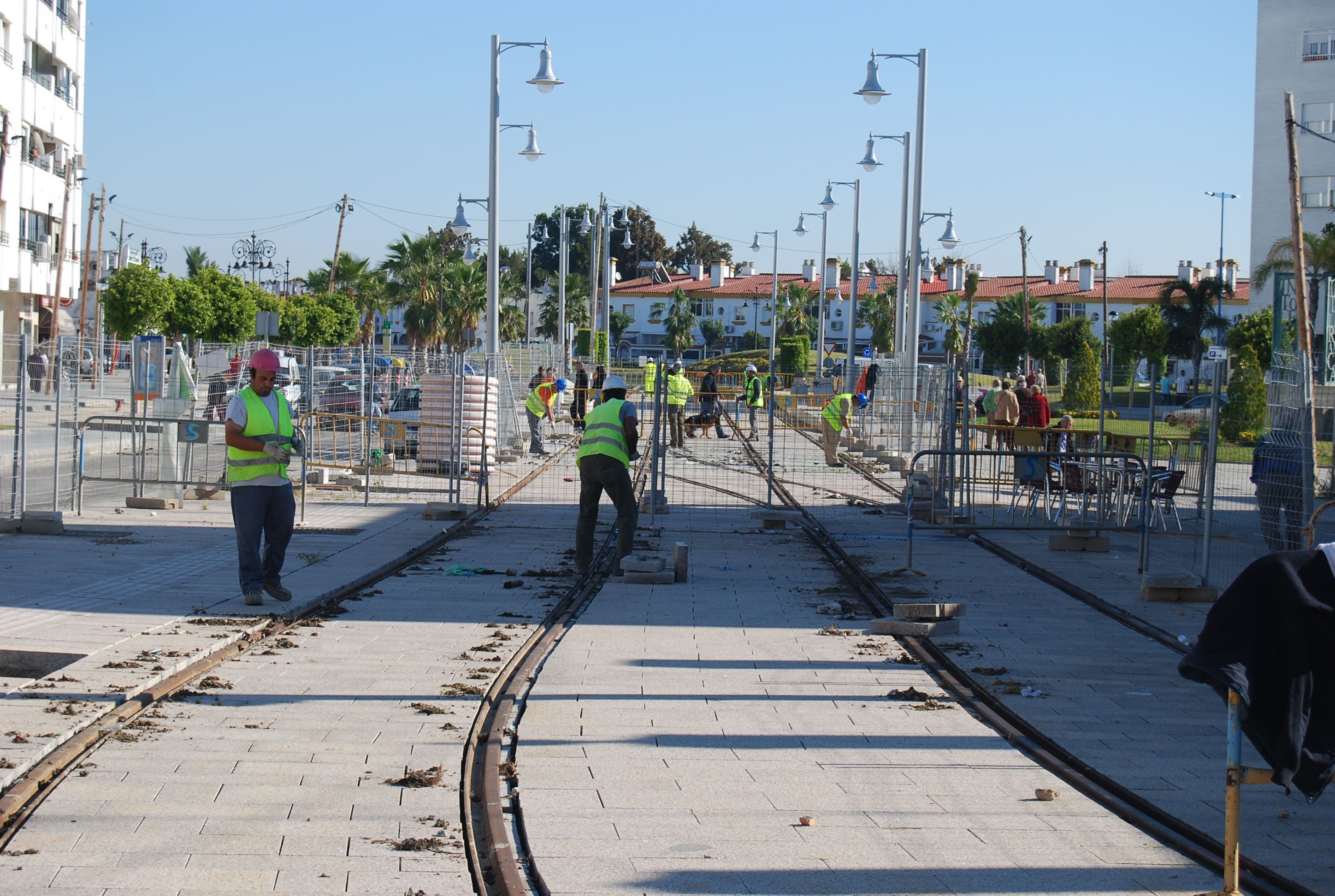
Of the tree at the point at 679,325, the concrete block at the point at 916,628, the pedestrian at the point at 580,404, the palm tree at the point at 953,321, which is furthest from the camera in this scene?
the tree at the point at 679,325

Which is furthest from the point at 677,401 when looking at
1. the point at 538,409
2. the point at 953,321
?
the point at 953,321

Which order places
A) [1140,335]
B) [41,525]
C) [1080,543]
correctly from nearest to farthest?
1. [41,525]
2. [1080,543]
3. [1140,335]

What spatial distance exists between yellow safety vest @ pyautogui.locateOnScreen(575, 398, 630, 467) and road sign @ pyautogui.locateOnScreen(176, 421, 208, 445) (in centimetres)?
607

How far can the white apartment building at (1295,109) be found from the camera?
48.1 metres

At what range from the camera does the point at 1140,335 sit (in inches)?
2485

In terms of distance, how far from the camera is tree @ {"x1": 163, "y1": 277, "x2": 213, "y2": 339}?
4534 cm

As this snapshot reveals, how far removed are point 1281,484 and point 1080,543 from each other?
3.86 meters

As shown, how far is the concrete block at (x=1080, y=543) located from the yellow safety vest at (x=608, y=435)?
526cm

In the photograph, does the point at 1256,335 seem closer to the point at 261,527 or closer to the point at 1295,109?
the point at 1295,109

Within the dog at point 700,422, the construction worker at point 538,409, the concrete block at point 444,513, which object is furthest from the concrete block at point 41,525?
the dog at point 700,422

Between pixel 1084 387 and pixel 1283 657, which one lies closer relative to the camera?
pixel 1283 657

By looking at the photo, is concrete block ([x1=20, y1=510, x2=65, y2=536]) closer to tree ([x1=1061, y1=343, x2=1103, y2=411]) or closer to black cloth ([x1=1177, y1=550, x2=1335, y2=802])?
black cloth ([x1=1177, y1=550, x2=1335, y2=802])

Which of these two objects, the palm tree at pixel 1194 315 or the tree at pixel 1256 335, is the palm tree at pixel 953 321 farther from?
the tree at pixel 1256 335

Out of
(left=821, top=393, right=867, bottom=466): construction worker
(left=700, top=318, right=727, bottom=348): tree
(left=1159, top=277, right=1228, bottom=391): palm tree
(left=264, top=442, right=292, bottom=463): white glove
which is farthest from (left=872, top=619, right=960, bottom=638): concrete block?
(left=700, top=318, right=727, bottom=348): tree
